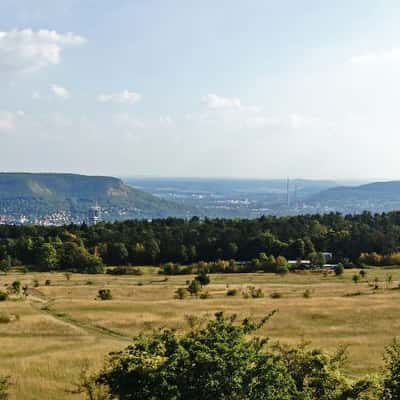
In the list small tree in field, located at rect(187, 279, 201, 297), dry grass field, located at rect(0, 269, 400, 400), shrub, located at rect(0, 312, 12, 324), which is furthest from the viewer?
small tree in field, located at rect(187, 279, 201, 297)

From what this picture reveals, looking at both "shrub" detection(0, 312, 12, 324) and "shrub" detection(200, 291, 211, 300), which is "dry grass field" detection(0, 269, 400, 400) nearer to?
"shrub" detection(200, 291, 211, 300)

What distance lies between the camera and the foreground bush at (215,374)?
22344 mm

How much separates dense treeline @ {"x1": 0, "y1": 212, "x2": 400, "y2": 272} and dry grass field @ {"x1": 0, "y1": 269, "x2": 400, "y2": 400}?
40.6 m

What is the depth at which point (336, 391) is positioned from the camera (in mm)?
27188

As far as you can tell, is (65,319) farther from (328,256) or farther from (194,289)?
(328,256)

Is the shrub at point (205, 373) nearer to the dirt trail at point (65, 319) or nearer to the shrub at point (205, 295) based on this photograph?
the dirt trail at point (65, 319)

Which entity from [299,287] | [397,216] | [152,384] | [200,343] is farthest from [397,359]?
[397,216]

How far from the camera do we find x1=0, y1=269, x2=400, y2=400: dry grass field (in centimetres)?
4056

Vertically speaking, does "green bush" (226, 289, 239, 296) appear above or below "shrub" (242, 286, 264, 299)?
below

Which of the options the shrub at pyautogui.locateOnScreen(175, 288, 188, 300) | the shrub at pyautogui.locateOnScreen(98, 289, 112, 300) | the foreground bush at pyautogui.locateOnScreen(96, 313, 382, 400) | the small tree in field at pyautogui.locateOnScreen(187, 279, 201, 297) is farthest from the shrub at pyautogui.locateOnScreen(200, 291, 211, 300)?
the foreground bush at pyautogui.locateOnScreen(96, 313, 382, 400)

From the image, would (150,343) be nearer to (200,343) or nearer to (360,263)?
(200,343)

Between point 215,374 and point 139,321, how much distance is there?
33898 mm

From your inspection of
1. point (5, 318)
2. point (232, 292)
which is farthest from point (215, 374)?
point (232, 292)

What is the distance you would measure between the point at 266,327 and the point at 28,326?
22857 mm
